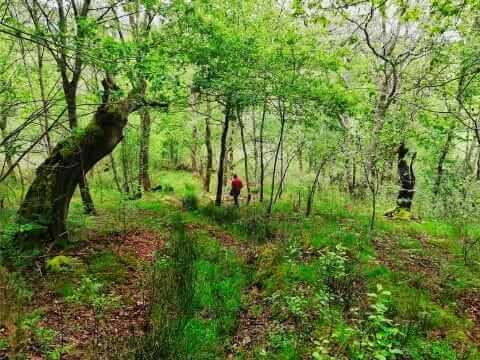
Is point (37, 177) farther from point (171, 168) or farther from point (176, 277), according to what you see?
point (171, 168)

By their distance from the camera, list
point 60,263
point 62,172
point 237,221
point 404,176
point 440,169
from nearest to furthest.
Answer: point 60,263, point 62,172, point 237,221, point 404,176, point 440,169

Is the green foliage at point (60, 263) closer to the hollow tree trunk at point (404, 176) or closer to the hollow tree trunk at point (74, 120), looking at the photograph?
the hollow tree trunk at point (74, 120)

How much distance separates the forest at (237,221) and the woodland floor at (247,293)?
4 centimetres

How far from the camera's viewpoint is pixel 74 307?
4.74 metres

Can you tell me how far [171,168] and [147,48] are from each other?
854 inches

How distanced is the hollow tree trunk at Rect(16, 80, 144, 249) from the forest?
43mm

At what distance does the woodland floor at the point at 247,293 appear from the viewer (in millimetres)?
3934

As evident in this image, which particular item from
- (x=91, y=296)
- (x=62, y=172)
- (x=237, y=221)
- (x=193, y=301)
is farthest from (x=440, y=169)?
(x=91, y=296)

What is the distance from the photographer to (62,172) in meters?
6.61

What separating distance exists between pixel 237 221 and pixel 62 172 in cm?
525

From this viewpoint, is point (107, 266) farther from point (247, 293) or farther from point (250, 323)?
point (250, 323)

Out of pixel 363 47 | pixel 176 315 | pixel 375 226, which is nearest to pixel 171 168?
pixel 363 47

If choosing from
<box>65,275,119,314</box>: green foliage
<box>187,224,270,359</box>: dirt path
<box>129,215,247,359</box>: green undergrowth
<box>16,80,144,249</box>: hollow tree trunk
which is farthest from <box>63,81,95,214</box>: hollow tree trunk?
<box>187,224,270,359</box>: dirt path

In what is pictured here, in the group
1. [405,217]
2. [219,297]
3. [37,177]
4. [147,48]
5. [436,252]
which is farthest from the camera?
[405,217]
